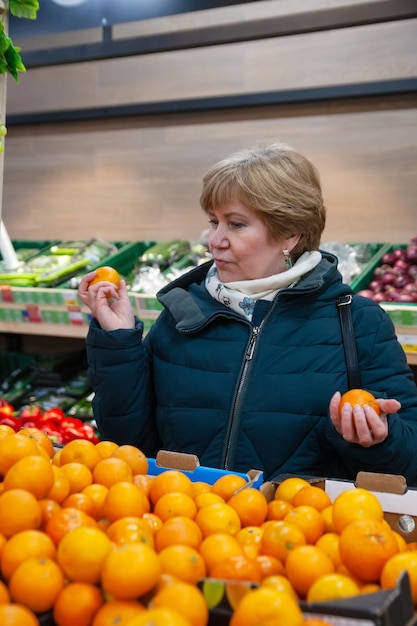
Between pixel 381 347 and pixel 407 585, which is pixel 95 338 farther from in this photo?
pixel 407 585

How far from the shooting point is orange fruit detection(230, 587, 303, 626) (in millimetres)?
861

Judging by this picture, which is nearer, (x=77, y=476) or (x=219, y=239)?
(x=77, y=476)

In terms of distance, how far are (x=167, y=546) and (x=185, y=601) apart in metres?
0.22

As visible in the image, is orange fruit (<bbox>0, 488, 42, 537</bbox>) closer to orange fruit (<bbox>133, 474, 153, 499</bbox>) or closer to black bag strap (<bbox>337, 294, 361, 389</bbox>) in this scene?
orange fruit (<bbox>133, 474, 153, 499</bbox>)

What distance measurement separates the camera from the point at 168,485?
137 cm

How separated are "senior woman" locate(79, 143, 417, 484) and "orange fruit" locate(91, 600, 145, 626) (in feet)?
3.06

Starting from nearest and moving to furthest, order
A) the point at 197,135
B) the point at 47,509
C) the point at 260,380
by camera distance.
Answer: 1. the point at 47,509
2. the point at 260,380
3. the point at 197,135

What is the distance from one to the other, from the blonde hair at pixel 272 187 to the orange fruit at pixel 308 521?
0.96m

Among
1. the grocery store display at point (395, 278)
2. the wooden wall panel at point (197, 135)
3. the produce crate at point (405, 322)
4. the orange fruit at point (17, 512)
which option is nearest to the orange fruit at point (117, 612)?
the orange fruit at point (17, 512)

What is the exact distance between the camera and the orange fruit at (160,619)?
843mm

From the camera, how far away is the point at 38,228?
17.0 ft

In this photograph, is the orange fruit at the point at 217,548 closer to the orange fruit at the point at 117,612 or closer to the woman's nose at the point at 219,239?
the orange fruit at the point at 117,612

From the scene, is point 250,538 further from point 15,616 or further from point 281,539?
point 15,616

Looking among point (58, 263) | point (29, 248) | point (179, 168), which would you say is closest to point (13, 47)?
point (58, 263)
